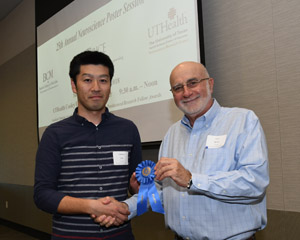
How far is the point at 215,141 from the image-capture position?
5.02ft

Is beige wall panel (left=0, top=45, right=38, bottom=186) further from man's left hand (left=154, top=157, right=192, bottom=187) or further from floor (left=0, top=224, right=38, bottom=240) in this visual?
man's left hand (left=154, top=157, right=192, bottom=187)

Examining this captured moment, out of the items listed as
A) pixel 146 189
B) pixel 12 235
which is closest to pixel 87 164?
pixel 146 189

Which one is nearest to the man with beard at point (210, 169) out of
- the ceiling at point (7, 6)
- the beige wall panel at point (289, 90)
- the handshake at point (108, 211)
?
the handshake at point (108, 211)

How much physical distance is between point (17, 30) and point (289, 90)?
5690mm

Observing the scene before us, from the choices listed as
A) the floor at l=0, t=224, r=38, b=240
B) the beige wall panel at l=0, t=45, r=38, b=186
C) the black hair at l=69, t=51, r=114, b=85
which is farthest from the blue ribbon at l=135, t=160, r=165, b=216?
the floor at l=0, t=224, r=38, b=240

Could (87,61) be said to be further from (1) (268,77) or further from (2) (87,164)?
(1) (268,77)

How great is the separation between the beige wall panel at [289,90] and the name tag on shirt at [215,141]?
2.65 feet

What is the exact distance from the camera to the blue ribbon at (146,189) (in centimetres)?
164

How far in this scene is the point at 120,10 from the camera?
134 inches

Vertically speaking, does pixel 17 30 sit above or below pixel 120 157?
above

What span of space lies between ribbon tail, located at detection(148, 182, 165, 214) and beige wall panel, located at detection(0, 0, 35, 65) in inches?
189

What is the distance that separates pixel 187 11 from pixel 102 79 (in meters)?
1.23

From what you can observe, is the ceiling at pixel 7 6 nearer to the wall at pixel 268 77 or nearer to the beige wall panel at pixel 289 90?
the wall at pixel 268 77

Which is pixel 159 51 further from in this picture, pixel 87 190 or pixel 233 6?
pixel 87 190
